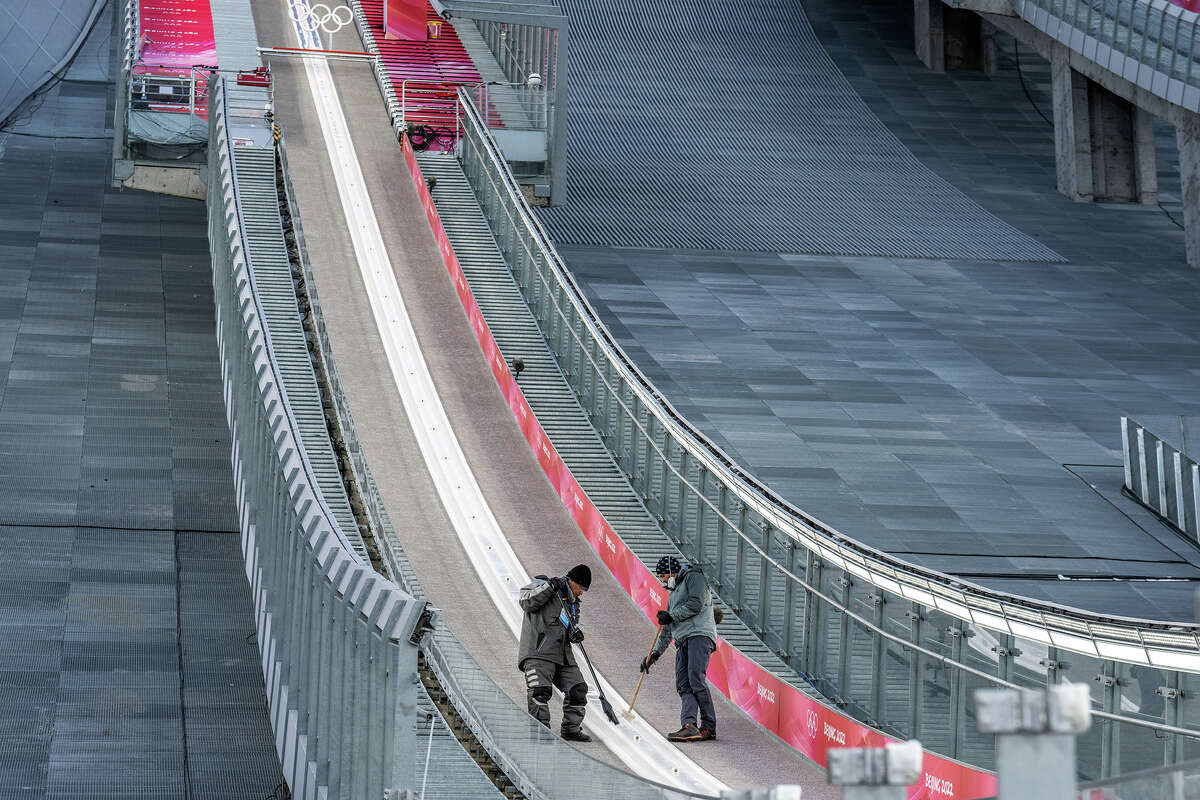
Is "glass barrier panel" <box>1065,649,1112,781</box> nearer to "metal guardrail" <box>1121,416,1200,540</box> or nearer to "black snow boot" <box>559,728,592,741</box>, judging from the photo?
"black snow boot" <box>559,728,592,741</box>

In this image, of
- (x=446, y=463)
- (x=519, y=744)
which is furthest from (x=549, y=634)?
(x=446, y=463)

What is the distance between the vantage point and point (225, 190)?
22109 mm

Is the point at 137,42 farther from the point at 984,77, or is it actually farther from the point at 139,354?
the point at 984,77

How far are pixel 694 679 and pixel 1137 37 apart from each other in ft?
83.7

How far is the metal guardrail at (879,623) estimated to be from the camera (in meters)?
10.4

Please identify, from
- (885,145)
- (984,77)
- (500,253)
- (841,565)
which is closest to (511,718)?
(841,565)

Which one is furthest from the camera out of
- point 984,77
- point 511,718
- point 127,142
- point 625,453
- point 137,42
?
point 984,77

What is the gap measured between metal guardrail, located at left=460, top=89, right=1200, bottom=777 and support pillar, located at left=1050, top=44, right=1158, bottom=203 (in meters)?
21.1

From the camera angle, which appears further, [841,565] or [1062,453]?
[1062,453]

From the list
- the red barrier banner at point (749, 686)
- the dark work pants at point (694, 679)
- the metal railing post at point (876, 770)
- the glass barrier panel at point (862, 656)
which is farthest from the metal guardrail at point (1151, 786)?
the glass barrier panel at point (862, 656)

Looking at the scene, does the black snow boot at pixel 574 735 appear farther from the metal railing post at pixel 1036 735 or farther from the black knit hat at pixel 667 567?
the metal railing post at pixel 1036 735

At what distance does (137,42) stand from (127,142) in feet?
11.0

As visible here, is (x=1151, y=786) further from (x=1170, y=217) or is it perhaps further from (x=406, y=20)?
(x=1170, y=217)

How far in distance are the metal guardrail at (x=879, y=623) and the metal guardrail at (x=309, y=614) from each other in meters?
3.90
